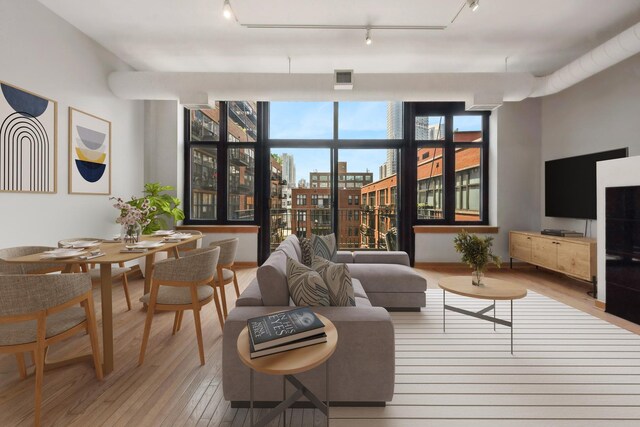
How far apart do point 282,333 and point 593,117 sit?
17.1 ft

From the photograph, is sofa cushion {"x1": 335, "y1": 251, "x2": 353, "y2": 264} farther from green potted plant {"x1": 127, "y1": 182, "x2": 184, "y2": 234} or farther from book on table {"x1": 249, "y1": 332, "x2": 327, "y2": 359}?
green potted plant {"x1": 127, "y1": 182, "x2": 184, "y2": 234}

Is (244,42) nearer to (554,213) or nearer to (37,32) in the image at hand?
(37,32)

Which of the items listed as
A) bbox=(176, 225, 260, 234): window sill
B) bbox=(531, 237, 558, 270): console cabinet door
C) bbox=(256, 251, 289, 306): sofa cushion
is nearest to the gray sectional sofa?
bbox=(256, 251, 289, 306): sofa cushion

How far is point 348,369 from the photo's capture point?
162 centimetres

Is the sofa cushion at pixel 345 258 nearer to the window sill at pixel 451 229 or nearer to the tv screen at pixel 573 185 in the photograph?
the window sill at pixel 451 229

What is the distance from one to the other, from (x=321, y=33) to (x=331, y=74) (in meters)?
0.63

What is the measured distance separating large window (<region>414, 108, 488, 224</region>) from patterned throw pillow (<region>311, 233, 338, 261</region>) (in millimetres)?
2614

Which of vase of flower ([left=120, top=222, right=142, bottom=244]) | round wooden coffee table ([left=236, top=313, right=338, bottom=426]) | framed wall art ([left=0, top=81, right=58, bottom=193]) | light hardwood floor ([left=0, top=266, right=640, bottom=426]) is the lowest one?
light hardwood floor ([left=0, top=266, right=640, bottom=426])

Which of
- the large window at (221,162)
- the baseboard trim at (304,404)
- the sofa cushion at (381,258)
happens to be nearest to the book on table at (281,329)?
the baseboard trim at (304,404)

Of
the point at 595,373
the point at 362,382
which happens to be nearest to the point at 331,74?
the point at 362,382

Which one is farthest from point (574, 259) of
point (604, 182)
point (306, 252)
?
point (306, 252)

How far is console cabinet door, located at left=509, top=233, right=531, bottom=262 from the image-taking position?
4609 mm

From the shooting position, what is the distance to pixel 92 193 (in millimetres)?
3756

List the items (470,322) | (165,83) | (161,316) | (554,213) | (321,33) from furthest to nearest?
(554,213), (165,83), (321,33), (161,316), (470,322)
